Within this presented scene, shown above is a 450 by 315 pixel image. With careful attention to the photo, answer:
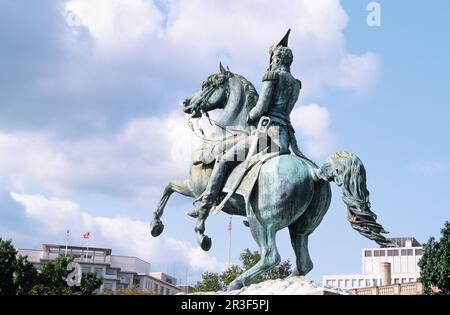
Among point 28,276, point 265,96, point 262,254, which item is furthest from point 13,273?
point 262,254

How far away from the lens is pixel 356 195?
12.3 metres

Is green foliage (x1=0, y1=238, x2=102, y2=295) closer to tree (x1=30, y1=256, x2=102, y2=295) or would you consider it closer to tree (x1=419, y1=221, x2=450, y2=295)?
tree (x1=30, y1=256, x2=102, y2=295)

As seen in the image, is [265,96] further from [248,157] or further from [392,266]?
[392,266]

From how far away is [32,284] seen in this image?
142 ft

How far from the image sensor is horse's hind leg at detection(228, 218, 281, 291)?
12.7 meters

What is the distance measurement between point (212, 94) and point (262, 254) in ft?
11.1

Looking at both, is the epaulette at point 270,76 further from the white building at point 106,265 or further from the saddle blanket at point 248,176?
the white building at point 106,265

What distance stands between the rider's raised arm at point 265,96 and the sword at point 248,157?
12 centimetres

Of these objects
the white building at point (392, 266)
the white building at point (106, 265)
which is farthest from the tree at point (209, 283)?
the white building at point (392, 266)

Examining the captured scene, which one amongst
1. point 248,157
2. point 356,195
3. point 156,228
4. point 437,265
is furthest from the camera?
point 437,265

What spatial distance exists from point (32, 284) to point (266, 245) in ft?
108
